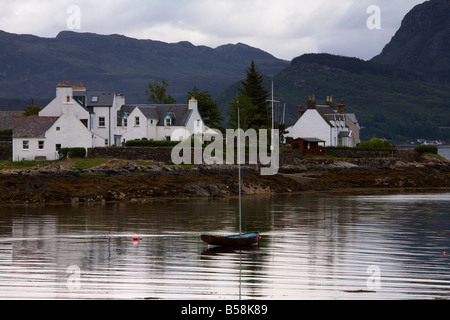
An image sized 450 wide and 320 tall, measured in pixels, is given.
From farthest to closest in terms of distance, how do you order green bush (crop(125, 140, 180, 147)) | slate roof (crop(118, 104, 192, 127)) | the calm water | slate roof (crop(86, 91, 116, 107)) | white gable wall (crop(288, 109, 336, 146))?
1. white gable wall (crop(288, 109, 336, 146))
2. slate roof (crop(118, 104, 192, 127))
3. slate roof (crop(86, 91, 116, 107))
4. green bush (crop(125, 140, 180, 147))
5. the calm water

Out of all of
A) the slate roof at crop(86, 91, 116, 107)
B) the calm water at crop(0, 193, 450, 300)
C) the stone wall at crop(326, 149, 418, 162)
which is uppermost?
the slate roof at crop(86, 91, 116, 107)

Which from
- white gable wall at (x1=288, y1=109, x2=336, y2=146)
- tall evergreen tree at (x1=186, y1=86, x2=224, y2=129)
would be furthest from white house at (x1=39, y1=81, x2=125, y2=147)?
white gable wall at (x1=288, y1=109, x2=336, y2=146)

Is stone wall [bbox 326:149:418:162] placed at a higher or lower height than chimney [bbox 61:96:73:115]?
lower

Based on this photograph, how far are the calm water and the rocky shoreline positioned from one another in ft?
19.5

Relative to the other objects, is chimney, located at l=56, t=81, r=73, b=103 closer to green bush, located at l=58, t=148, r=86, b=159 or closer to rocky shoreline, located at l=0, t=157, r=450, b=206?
green bush, located at l=58, t=148, r=86, b=159

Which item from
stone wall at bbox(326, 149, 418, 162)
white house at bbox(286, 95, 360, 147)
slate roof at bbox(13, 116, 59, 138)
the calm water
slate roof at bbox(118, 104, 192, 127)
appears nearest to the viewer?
the calm water

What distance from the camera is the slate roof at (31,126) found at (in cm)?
7669

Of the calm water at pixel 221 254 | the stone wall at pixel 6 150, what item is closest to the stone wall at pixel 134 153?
the stone wall at pixel 6 150

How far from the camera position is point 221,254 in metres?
33.6

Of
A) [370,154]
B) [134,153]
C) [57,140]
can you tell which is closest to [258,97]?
[370,154]

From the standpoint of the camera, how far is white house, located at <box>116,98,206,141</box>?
298 feet

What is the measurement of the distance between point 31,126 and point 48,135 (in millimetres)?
2701

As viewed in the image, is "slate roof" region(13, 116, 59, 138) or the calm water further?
"slate roof" region(13, 116, 59, 138)
